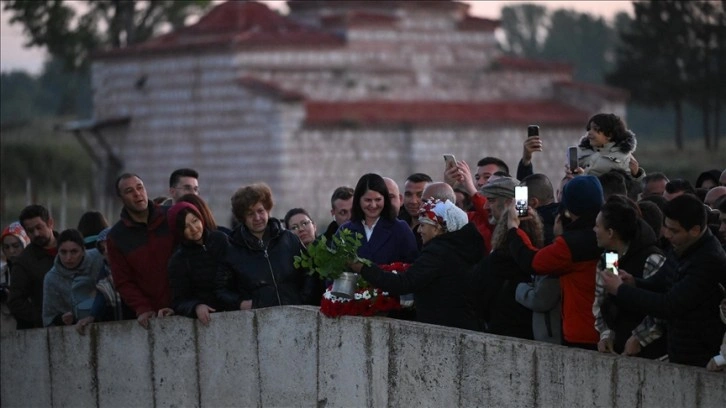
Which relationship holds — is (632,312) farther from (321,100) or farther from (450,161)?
(321,100)

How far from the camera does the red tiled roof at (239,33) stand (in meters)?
57.5

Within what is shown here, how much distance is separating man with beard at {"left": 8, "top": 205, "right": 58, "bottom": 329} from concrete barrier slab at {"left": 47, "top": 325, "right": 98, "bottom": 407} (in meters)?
0.82

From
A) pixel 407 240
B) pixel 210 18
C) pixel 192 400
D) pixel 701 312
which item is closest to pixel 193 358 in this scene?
pixel 192 400

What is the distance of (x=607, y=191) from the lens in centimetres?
1163

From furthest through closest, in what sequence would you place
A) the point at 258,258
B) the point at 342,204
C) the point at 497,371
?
1. the point at 342,204
2. the point at 258,258
3. the point at 497,371

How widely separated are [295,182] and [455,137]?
5.07m

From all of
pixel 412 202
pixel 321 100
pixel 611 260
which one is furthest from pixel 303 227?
pixel 321 100

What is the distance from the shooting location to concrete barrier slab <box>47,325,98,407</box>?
550 inches

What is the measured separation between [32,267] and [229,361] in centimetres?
283

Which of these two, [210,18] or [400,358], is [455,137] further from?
[400,358]

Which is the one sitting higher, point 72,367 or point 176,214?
point 176,214

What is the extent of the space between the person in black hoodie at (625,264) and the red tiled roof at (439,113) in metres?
45.5

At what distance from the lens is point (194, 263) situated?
12.7 m

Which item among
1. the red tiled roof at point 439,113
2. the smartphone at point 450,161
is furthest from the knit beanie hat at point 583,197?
the red tiled roof at point 439,113
